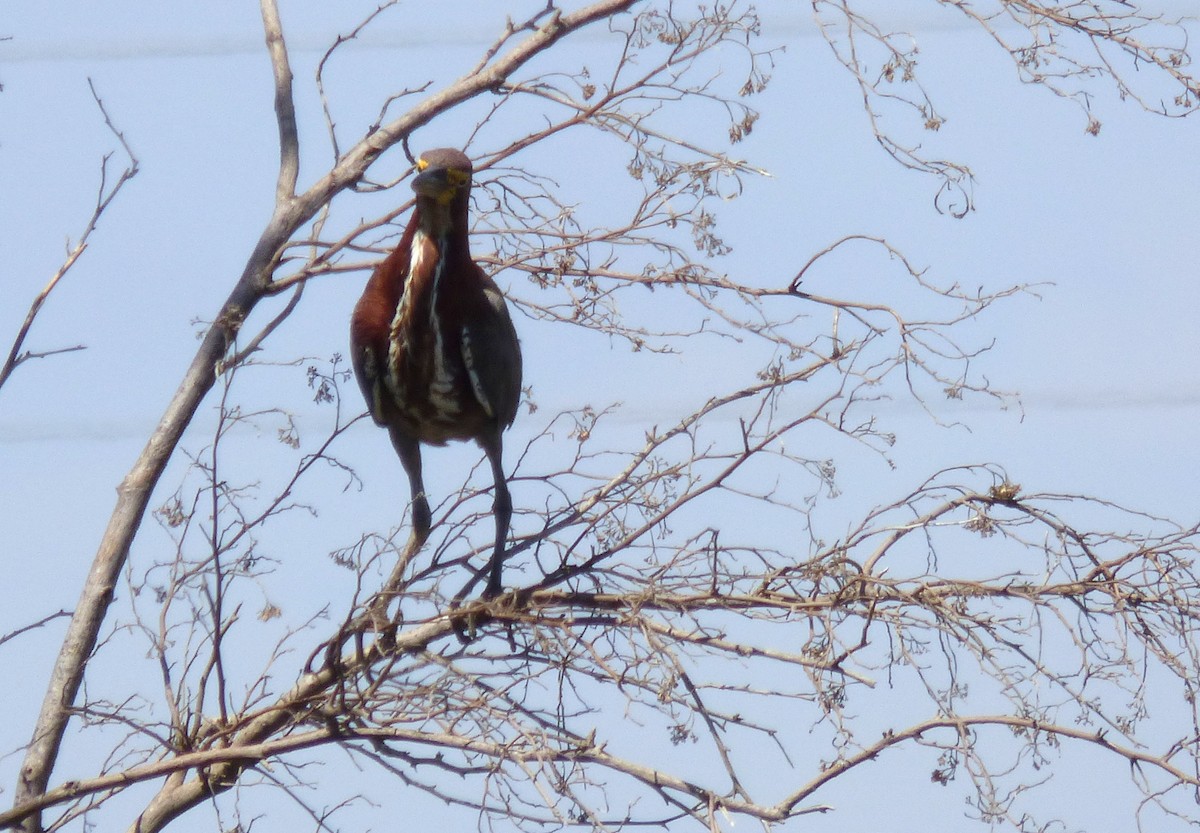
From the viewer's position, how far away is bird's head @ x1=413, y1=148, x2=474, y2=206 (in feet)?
15.4

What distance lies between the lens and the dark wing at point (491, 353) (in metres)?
5.02

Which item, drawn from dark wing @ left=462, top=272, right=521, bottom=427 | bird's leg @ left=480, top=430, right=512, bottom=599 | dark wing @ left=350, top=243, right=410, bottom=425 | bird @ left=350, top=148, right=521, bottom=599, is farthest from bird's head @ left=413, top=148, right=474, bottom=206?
bird's leg @ left=480, top=430, right=512, bottom=599

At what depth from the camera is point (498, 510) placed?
5105 mm

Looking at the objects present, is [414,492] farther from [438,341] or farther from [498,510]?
[438,341]

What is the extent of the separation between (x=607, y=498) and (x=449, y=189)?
1.07 meters

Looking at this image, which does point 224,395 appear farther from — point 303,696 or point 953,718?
point 953,718

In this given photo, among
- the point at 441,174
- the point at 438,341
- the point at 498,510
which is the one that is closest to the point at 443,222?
the point at 441,174

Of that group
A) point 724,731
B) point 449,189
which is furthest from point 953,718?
point 449,189

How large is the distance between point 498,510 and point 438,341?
582 millimetres

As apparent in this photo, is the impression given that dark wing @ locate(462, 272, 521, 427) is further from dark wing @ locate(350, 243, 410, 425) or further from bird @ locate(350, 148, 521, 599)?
dark wing @ locate(350, 243, 410, 425)

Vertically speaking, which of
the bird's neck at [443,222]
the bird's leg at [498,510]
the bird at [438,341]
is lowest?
the bird's leg at [498,510]

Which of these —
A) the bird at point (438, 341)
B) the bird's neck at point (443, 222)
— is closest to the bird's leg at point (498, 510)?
the bird at point (438, 341)

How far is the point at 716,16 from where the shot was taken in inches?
190

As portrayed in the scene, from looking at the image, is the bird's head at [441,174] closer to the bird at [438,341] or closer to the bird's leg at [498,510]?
the bird at [438,341]
